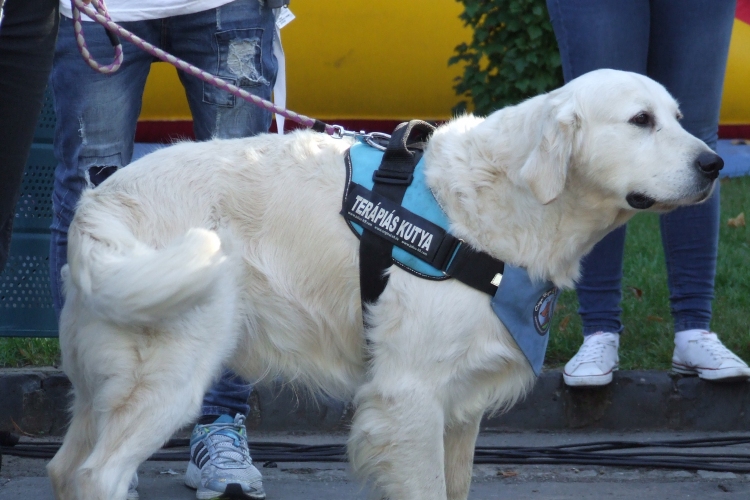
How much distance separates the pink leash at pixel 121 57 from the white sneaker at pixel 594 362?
1569 mm

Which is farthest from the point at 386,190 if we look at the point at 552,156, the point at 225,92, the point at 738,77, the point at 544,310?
the point at 738,77

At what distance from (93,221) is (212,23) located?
0.91m

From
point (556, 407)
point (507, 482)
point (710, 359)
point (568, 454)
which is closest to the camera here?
point (507, 482)

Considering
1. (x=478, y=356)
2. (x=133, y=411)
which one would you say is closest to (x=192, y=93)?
(x=133, y=411)

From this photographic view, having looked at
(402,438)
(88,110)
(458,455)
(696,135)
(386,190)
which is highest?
Answer: (696,135)

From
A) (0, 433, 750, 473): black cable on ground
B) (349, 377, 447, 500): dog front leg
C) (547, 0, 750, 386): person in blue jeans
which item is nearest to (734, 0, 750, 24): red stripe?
(547, 0, 750, 386): person in blue jeans

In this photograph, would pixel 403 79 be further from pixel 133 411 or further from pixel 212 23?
pixel 133 411

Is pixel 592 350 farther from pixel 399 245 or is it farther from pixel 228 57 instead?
pixel 228 57

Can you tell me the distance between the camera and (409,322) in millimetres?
2707

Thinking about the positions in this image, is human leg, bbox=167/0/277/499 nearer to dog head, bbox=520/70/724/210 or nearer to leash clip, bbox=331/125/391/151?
leash clip, bbox=331/125/391/151

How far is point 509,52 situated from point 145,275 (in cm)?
476

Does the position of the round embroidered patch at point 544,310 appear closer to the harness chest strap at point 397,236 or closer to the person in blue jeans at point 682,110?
the harness chest strap at point 397,236

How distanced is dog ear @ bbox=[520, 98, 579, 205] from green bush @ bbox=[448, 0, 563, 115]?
A: 4084 millimetres

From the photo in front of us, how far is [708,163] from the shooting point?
2.69m
